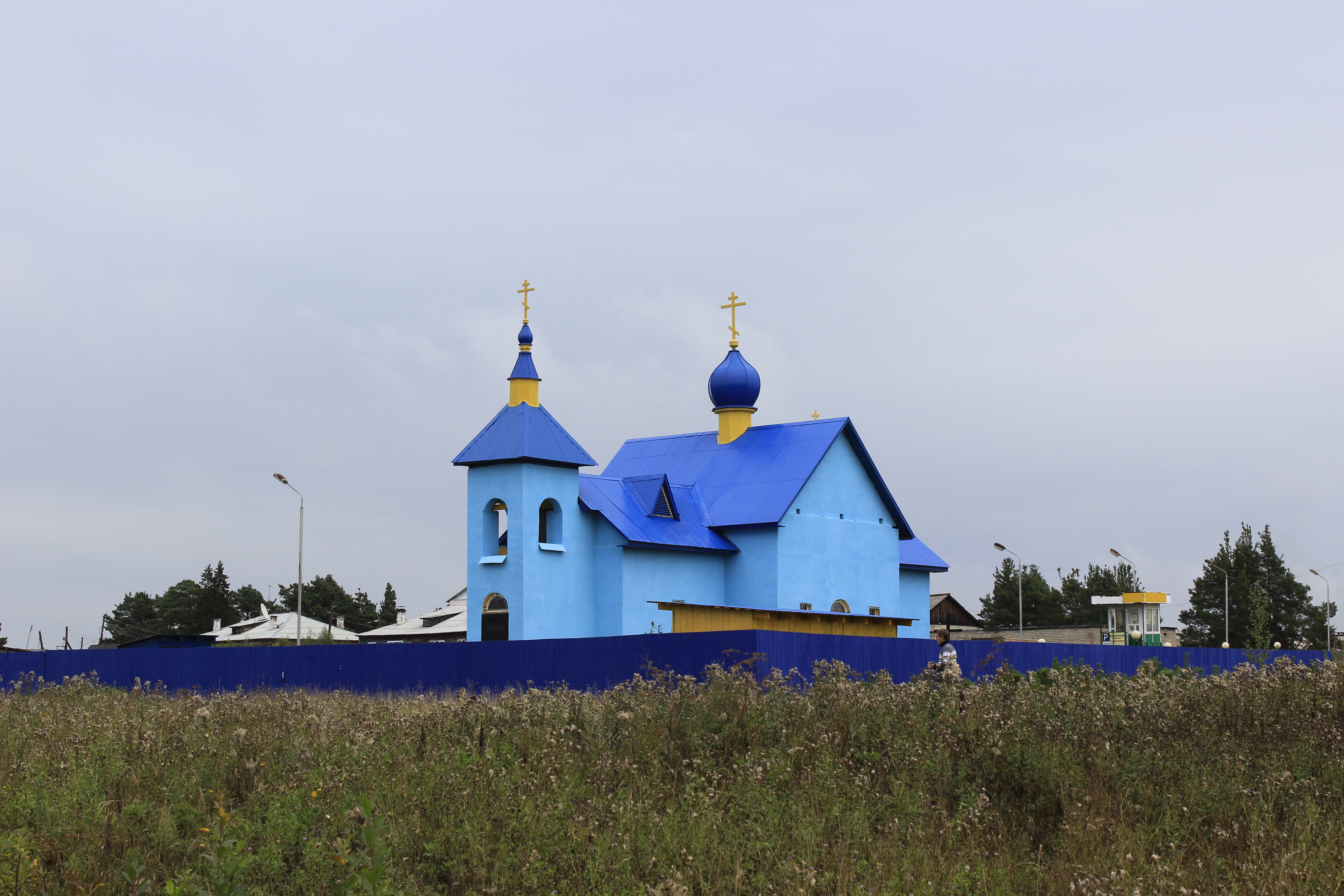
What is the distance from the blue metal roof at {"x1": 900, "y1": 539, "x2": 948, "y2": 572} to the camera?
141 feet

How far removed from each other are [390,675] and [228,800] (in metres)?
17.3

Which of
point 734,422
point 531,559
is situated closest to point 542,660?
point 531,559

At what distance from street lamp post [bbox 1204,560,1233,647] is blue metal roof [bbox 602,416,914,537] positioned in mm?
28586

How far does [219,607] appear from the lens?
83000 millimetres

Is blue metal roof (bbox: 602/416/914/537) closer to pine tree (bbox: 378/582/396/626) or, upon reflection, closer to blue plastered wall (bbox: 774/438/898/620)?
blue plastered wall (bbox: 774/438/898/620)

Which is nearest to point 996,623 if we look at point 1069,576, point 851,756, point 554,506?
point 1069,576

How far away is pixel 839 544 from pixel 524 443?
10421 millimetres

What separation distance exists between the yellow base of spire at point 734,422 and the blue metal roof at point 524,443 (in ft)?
25.9

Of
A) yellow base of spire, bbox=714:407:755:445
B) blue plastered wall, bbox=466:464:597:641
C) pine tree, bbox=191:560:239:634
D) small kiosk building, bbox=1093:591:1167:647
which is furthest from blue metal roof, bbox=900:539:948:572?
pine tree, bbox=191:560:239:634

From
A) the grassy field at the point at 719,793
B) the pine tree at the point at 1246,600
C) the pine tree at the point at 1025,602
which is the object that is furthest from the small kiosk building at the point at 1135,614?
the grassy field at the point at 719,793

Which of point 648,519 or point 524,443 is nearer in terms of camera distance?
point 524,443

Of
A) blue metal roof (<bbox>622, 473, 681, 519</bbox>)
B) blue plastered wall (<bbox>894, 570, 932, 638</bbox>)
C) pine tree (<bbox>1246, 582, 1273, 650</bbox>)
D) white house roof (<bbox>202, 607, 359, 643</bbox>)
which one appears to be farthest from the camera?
white house roof (<bbox>202, 607, 359, 643</bbox>)

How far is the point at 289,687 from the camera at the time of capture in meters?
27.9

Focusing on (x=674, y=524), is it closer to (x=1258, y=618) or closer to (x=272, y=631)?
(x=1258, y=618)
